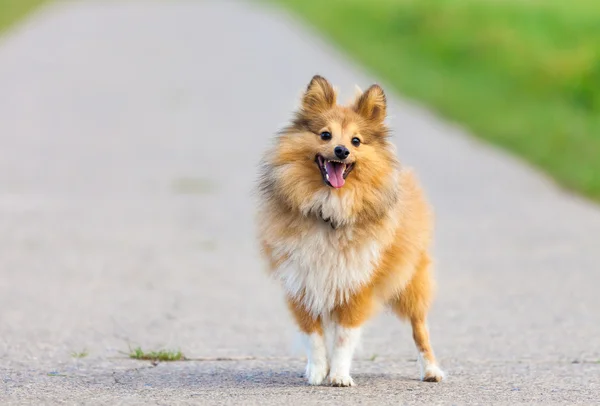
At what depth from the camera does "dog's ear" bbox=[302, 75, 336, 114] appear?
7641 mm

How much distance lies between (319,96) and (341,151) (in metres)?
0.53

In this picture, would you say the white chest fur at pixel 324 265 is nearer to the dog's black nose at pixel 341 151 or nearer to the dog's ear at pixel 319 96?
the dog's black nose at pixel 341 151

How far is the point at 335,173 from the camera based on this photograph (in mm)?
7418

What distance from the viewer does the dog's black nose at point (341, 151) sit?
287 inches

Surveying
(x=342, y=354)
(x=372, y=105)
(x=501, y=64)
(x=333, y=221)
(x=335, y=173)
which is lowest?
(x=342, y=354)

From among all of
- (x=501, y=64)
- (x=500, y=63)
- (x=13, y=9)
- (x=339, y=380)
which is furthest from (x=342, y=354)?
(x=13, y=9)

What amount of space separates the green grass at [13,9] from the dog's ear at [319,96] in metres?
32.6

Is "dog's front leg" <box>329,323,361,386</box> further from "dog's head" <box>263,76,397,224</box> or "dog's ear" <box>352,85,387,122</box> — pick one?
"dog's ear" <box>352,85,387,122</box>

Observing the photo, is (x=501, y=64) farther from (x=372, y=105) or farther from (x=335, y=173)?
(x=335, y=173)

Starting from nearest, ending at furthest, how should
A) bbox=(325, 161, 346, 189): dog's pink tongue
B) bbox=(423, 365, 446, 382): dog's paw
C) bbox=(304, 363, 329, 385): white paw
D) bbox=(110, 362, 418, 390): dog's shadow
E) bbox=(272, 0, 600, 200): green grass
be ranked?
bbox=(325, 161, 346, 189): dog's pink tongue → bbox=(304, 363, 329, 385): white paw → bbox=(110, 362, 418, 390): dog's shadow → bbox=(423, 365, 446, 382): dog's paw → bbox=(272, 0, 600, 200): green grass

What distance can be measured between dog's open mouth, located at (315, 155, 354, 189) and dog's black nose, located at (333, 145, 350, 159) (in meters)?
0.10

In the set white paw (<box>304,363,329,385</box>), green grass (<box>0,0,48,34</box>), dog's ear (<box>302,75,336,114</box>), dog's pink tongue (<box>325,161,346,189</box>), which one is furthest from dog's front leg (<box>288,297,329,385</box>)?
green grass (<box>0,0,48,34</box>)

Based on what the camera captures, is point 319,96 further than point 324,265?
Yes

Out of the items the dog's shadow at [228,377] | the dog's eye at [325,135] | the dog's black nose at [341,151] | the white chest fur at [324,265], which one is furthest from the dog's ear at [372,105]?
the dog's shadow at [228,377]
